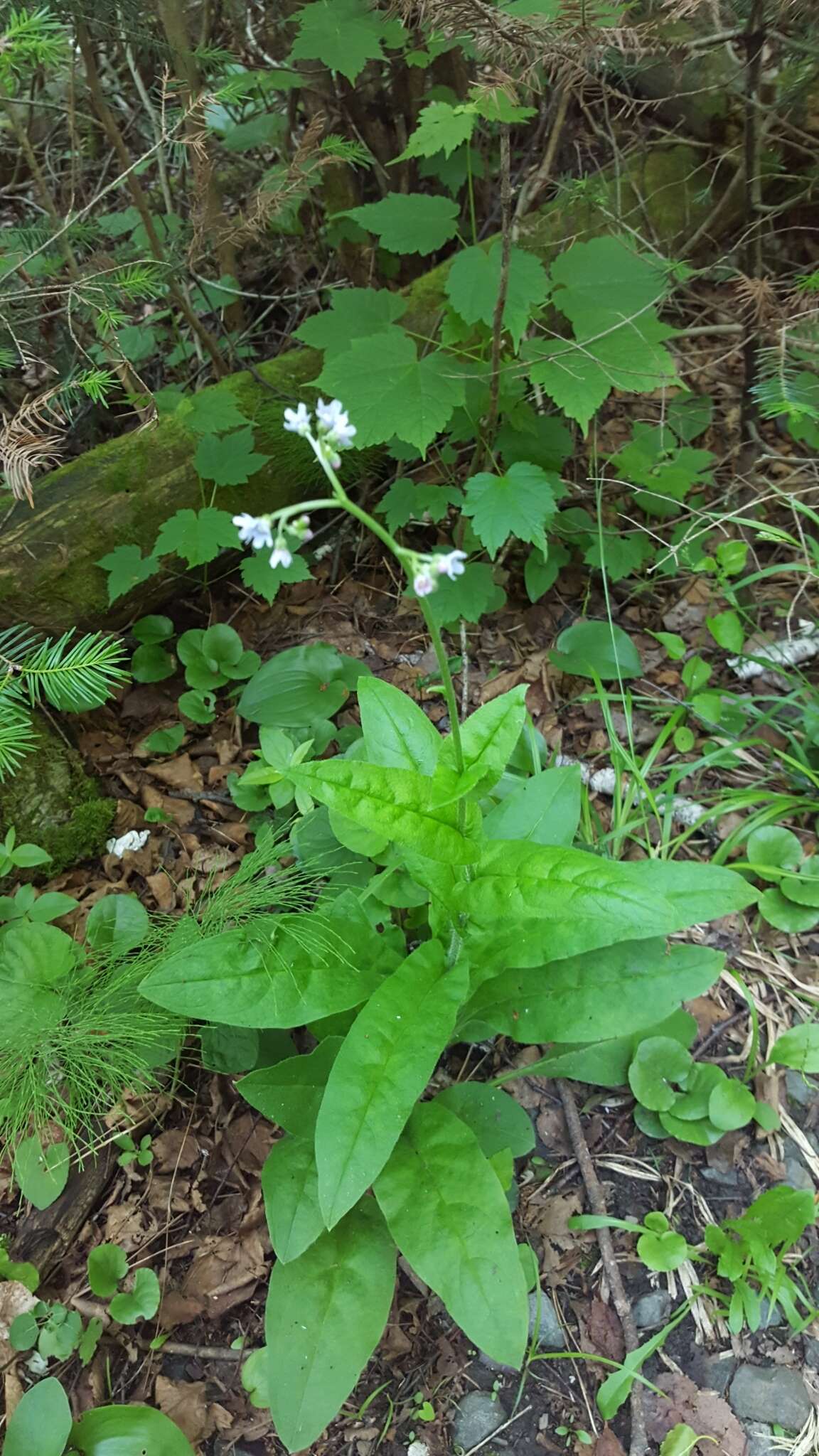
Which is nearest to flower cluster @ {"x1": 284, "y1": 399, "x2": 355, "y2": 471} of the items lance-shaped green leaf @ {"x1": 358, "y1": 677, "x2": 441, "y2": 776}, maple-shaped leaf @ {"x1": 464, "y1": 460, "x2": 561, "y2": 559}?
lance-shaped green leaf @ {"x1": 358, "y1": 677, "x2": 441, "y2": 776}

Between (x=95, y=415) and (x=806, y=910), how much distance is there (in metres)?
2.77

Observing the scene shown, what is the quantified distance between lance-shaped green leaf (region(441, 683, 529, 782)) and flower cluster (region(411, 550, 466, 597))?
541 mm

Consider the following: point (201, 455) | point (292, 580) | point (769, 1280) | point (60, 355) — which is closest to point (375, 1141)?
point (769, 1280)

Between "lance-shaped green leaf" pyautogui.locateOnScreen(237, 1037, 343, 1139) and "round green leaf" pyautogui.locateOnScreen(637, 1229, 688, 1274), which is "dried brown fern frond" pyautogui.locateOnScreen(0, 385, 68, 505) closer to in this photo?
"lance-shaped green leaf" pyautogui.locateOnScreen(237, 1037, 343, 1139)

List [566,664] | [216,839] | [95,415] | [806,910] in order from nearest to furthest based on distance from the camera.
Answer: [806,910]
[216,839]
[566,664]
[95,415]

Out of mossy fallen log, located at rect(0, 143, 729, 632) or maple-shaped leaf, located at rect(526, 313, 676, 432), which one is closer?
maple-shaped leaf, located at rect(526, 313, 676, 432)

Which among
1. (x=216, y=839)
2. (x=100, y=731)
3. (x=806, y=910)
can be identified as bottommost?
(x=806, y=910)

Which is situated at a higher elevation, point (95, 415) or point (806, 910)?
point (95, 415)

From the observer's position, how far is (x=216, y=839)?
2430mm

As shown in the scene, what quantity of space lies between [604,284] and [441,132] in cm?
59

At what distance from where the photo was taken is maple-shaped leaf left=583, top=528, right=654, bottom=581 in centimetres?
269

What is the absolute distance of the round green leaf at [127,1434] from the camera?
5.18 ft

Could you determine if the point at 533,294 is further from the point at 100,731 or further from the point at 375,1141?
the point at 375,1141

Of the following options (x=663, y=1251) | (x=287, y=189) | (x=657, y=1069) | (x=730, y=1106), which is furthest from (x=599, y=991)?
(x=287, y=189)
